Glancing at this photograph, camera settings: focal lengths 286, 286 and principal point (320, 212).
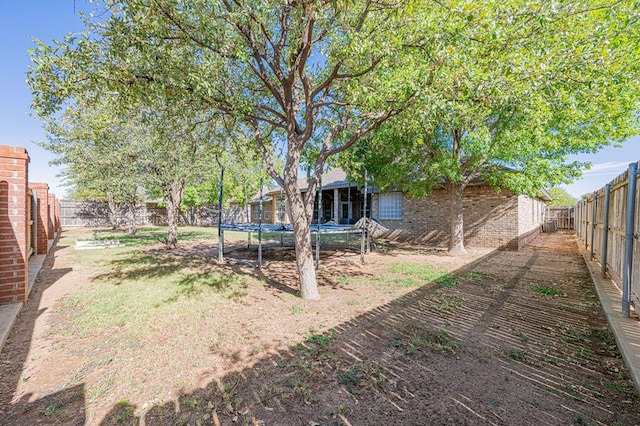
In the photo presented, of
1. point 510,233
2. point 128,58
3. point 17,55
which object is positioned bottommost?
point 510,233

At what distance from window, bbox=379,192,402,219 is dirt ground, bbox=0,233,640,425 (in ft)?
33.8

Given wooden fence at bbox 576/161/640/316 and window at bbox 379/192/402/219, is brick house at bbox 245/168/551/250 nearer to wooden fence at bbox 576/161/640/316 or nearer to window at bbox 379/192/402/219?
window at bbox 379/192/402/219

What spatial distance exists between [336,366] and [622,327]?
374cm

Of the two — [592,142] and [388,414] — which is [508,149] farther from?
[388,414]

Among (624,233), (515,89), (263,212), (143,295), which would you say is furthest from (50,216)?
(624,233)

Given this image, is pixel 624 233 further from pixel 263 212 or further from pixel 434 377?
pixel 263 212

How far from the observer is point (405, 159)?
10953mm

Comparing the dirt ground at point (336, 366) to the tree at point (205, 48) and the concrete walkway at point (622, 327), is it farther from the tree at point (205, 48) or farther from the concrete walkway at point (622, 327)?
the tree at point (205, 48)

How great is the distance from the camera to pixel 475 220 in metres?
13.0

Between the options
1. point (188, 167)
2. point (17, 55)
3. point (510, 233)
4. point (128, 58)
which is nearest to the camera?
point (128, 58)

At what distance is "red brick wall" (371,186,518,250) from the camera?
12242 millimetres

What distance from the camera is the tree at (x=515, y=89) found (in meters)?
3.95

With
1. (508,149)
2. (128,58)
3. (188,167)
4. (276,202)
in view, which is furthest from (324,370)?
(276,202)

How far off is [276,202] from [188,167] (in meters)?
15.1
